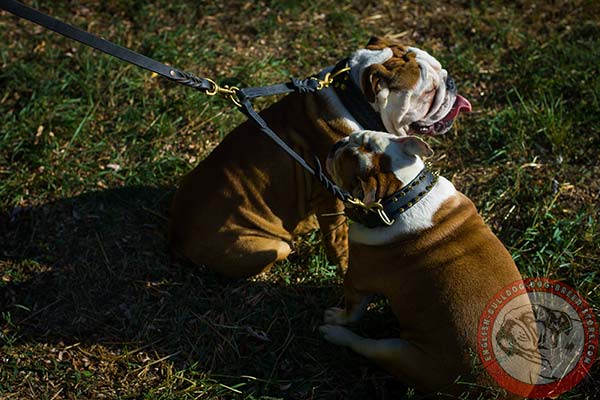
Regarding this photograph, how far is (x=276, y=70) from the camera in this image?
731 centimetres

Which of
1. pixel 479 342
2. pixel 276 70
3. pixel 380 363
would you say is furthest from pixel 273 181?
pixel 276 70

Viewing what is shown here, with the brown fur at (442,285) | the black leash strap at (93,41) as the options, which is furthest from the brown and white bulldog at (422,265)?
the black leash strap at (93,41)

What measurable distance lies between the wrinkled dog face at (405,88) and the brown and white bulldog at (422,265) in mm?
468

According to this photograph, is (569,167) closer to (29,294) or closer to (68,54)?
(29,294)

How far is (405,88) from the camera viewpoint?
4879 mm

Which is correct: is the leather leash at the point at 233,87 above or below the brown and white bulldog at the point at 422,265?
above

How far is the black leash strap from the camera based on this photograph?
3646 mm

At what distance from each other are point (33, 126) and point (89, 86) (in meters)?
0.74

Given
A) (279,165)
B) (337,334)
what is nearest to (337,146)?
(279,165)

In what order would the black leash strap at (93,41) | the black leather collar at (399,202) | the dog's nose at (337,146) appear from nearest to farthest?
the black leash strap at (93,41), the black leather collar at (399,202), the dog's nose at (337,146)

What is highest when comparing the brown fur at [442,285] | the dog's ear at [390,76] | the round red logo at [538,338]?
the dog's ear at [390,76]

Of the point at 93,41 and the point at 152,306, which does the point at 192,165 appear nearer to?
the point at 152,306

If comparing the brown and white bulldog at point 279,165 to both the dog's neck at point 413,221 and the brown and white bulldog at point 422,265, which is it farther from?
the dog's neck at point 413,221

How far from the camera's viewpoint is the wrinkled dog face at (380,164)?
4.32m
